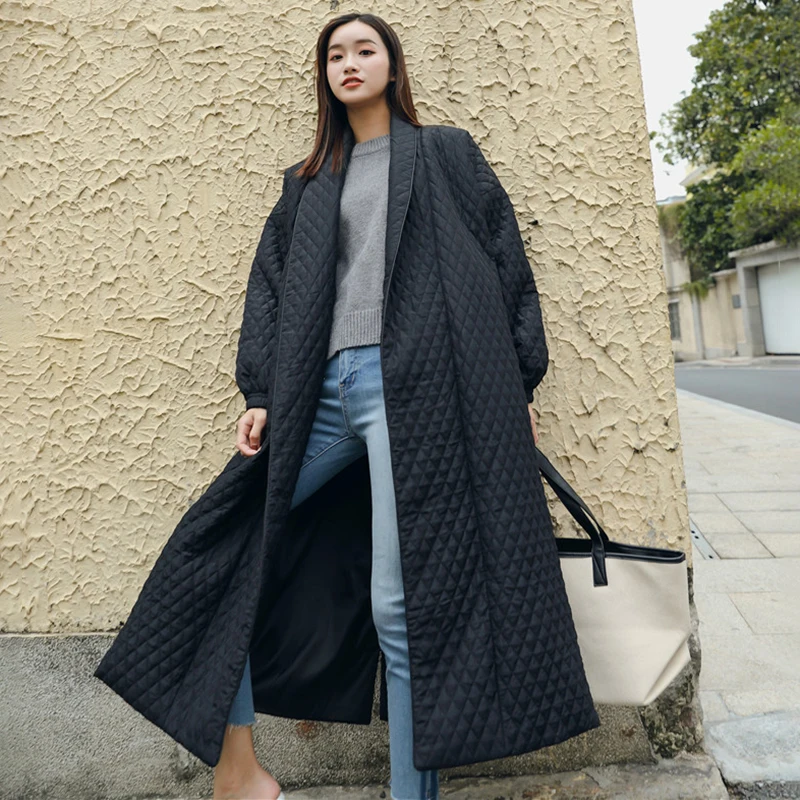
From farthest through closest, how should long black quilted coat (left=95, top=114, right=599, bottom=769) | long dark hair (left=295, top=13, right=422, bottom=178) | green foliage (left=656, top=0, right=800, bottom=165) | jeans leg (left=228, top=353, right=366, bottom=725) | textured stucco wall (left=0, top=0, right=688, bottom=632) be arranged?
green foliage (left=656, top=0, right=800, bottom=165) < textured stucco wall (left=0, top=0, right=688, bottom=632) < long dark hair (left=295, top=13, right=422, bottom=178) < jeans leg (left=228, top=353, right=366, bottom=725) < long black quilted coat (left=95, top=114, right=599, bottom=769)

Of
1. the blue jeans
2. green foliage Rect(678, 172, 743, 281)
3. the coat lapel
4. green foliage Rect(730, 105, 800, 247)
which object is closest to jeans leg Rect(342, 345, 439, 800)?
the blue jeans

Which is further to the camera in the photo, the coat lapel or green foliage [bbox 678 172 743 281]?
green foliage [bbox 678 172 743 281]

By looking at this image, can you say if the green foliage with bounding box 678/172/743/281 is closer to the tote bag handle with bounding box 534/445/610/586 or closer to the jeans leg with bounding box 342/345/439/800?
the tote bag handle with bounding box 534/445/610/586

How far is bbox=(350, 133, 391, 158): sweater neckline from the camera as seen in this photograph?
1.66 m

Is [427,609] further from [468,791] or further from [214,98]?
[214,98]

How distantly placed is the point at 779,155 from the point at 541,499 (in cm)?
1915

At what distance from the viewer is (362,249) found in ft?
5.13

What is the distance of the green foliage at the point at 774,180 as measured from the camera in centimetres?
1759

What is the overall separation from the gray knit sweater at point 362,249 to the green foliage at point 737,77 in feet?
69.9

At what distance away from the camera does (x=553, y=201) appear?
6.23 ft

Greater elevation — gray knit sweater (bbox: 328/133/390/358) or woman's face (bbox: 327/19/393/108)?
woman's face (bbox: 327/19/393/108)

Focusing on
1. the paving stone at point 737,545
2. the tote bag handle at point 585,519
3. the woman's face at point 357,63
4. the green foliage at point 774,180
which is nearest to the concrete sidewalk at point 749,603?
the paving stone at point 737,545

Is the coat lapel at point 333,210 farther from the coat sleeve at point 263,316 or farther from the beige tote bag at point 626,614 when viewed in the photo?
the beige tote bag at point 626,614

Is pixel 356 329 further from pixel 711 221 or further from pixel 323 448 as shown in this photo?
pixel 711 221
